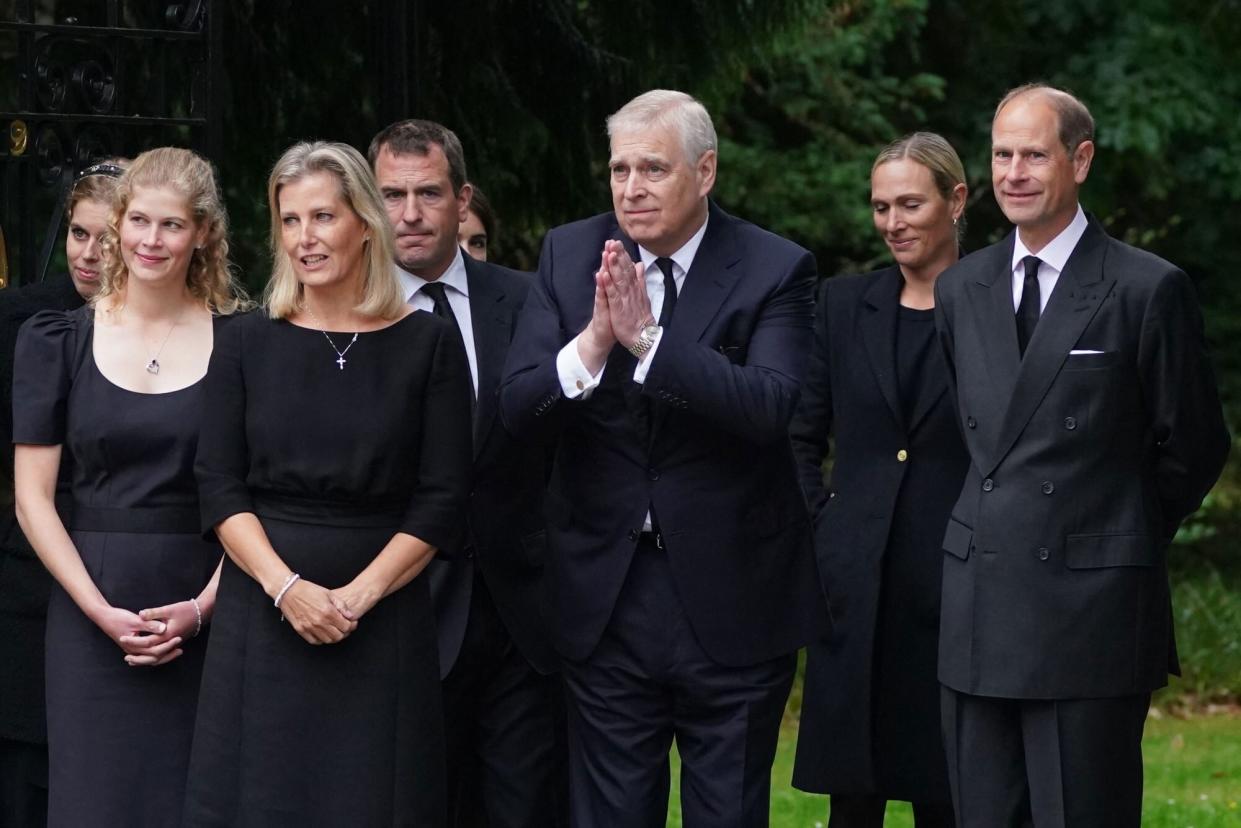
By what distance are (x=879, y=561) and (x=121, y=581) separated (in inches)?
83.5

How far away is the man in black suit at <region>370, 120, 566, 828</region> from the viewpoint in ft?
17.3

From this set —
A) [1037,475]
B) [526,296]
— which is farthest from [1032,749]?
[526,296]

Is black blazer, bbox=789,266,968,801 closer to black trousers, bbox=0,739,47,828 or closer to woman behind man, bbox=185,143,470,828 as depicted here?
woman behind man, bbox=185,143,470,828

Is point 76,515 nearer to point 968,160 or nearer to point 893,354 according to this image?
point 893,354

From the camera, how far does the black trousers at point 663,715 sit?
4.87 meters

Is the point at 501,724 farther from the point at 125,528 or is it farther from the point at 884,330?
the point at 884,330

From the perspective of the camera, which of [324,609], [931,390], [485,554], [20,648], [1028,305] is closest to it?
[324,609]

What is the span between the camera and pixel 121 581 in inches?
194

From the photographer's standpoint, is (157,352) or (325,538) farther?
(157,352)

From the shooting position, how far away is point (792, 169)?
13.5m

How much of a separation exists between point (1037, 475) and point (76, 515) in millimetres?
2351

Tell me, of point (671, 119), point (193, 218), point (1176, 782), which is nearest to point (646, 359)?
point (671, 119)

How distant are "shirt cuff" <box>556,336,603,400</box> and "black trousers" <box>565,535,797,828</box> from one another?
46 cm

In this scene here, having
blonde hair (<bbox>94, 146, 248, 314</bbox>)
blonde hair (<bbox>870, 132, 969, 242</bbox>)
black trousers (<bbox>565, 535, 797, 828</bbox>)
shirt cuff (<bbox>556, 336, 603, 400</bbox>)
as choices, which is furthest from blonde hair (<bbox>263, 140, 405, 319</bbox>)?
blonde hair (<bbox>870, 132, 969, 242</bbox>)
